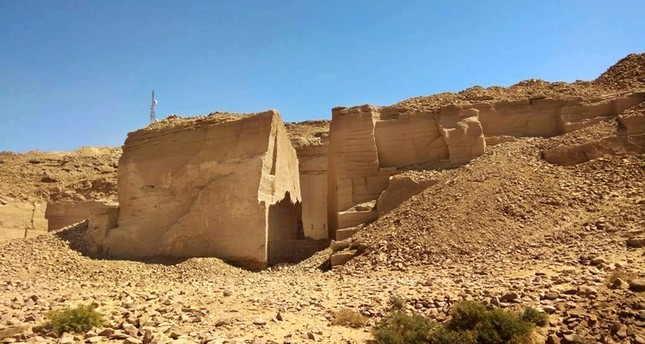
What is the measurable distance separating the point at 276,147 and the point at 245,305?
323 inches

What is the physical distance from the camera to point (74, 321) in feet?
24.8

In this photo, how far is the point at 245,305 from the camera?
9.04 metres

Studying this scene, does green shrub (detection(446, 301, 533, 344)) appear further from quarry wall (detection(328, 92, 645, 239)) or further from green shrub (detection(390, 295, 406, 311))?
quarry wall (detection(328, 92, 645, 239))

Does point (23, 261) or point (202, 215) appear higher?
point (202, 215)

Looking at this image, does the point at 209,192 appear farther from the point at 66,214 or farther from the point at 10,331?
the point at 66,214

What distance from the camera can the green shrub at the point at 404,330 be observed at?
649 centimetres

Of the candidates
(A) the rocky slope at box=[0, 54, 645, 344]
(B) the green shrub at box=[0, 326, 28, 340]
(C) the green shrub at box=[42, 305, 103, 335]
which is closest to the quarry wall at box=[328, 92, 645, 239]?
(A) the rocky slope at box=[0, 54, 645, 344]

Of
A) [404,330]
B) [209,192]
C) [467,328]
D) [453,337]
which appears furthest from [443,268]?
[209,192]

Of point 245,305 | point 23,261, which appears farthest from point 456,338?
point 23,261

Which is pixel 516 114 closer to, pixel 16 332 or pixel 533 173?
pixel 533 173

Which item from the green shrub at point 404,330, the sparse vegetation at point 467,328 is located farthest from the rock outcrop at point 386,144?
the sparse vegetation at point 467,328

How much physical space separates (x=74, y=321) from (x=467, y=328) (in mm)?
5706

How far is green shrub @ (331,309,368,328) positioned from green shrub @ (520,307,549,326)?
234cm

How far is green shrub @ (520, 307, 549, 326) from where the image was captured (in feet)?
21.8
